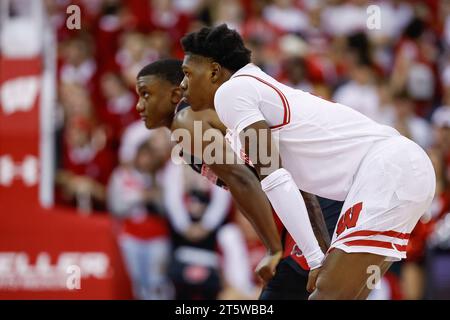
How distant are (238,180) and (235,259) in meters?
3.84

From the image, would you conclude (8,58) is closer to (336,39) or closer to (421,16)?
(336,39)

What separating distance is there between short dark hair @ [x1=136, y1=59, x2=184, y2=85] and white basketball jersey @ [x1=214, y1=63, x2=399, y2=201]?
98 centimetres

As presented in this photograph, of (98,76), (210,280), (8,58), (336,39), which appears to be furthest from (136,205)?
(336,39)

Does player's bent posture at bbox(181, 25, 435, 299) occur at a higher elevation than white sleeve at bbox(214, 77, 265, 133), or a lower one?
lower

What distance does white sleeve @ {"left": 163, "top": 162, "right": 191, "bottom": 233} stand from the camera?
9.50 m

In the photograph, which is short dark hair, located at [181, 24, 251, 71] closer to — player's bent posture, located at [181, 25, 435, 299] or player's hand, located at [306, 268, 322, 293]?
player's bent posture, located at [181, 25, 435, 299]

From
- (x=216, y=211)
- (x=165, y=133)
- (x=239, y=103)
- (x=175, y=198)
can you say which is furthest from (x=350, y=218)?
(x=165, y=133)

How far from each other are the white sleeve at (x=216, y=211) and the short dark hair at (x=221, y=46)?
4.54 metres

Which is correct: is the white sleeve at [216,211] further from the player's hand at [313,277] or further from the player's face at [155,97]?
the player's hand at [313,277]

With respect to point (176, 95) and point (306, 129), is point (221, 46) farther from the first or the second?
point (176, 95)

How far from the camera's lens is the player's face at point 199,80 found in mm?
4887

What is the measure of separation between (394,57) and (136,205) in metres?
4.11

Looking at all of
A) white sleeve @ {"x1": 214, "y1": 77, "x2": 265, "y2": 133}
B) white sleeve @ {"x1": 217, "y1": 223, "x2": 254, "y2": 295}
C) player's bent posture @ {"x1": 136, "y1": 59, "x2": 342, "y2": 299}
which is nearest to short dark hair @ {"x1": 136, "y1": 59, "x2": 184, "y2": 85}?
player's bent posture @ {"x1": 136, "y1": 59, "x2": 342, "y2": 299}

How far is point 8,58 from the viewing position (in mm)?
9133
